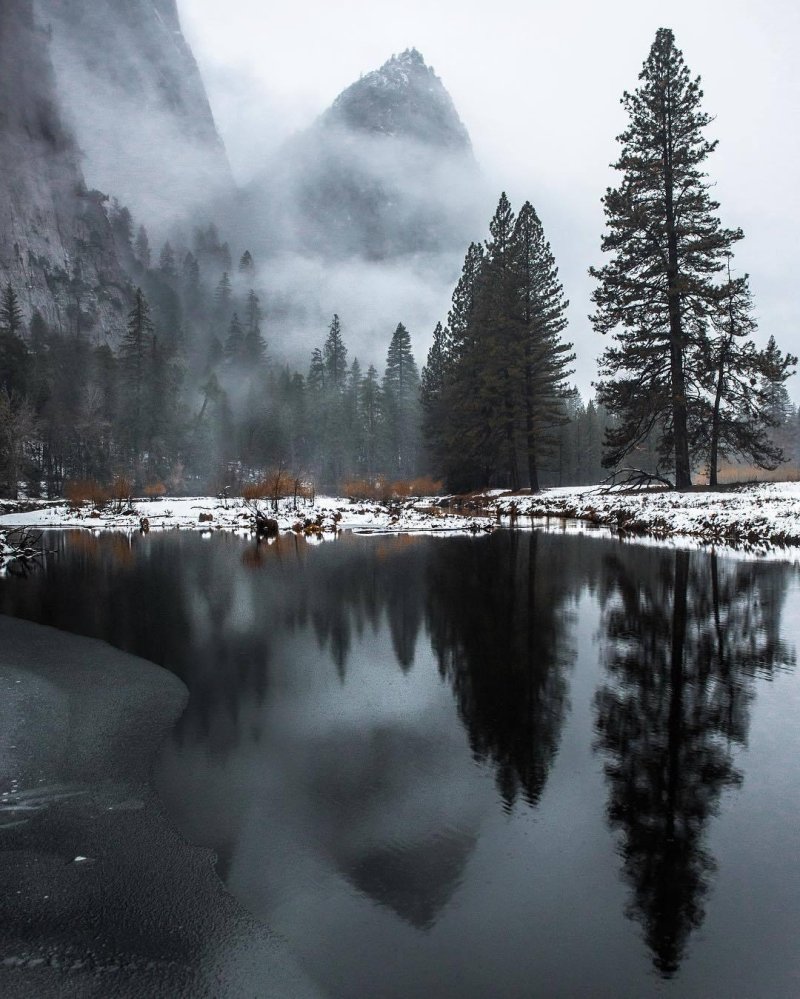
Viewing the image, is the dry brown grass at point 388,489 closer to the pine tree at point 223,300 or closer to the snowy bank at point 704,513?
the snowy bank at point 704,513

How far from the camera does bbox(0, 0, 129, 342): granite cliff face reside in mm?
93438

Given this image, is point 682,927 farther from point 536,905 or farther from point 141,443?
point 141,443

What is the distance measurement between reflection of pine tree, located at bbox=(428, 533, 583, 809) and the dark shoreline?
221cm

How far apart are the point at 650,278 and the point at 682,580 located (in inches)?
935

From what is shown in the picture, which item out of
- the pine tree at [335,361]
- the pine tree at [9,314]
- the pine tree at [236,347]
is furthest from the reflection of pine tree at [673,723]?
the pine tree at [236,347]

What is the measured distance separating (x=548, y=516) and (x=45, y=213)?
328 ft

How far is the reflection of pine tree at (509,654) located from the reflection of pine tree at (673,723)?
1.90ft

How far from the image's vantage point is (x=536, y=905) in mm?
3596

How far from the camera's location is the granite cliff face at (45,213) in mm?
93438

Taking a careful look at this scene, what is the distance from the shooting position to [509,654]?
886 cm

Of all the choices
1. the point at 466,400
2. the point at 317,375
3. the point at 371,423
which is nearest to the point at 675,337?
the point at 466,400

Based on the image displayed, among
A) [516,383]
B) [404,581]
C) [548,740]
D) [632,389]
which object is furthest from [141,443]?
[548,740]

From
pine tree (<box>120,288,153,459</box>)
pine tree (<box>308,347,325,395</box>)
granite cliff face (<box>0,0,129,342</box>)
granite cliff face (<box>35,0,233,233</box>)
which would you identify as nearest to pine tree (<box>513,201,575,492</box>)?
pine tree (<box>120,288,153,459</box>)

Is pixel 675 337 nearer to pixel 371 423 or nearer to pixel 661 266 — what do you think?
pixel 661 266
